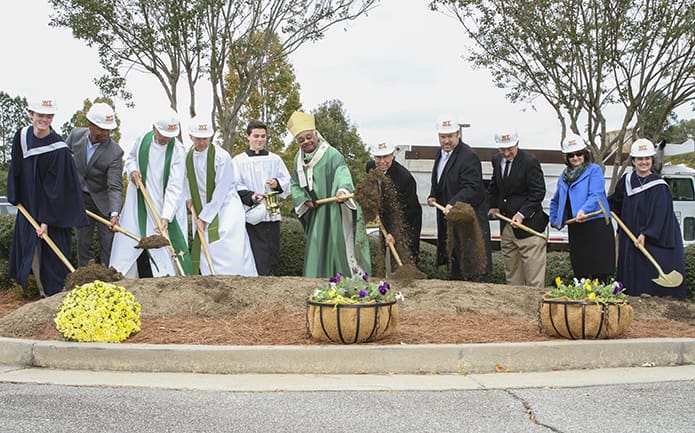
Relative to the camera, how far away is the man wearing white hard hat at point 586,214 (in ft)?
28.6

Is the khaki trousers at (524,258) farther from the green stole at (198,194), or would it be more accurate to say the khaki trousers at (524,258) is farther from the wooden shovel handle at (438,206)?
the green stole at (198,194)

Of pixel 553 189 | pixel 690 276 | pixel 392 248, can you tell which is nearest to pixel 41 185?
pixel 392 248

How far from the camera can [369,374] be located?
554 cm

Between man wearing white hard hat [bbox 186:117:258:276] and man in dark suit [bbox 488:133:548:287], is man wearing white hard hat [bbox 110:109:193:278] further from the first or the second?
man in dark suit [bbox 488:133:548:287]

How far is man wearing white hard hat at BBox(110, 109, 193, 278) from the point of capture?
8883mm

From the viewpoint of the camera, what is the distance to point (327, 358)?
18.3ft

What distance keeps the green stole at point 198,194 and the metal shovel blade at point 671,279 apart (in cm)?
487

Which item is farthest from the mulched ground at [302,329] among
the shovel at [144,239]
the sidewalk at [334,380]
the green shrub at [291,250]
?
the green shrub at [291,250]

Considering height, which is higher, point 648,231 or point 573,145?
point 573,145

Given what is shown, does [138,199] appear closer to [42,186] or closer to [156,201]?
[156,201]

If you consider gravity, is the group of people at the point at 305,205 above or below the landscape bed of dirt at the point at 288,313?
above

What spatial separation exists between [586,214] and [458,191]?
141cm

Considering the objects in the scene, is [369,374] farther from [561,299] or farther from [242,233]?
[242,233]

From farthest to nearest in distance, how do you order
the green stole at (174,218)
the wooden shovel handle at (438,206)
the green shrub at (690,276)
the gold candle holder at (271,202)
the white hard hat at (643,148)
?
the green shrub at (690,276), the gold candle holder at (271,202), the green stole at (174,218), the wooden shovel handle at (438,206), the white hard hat at (643,148)
